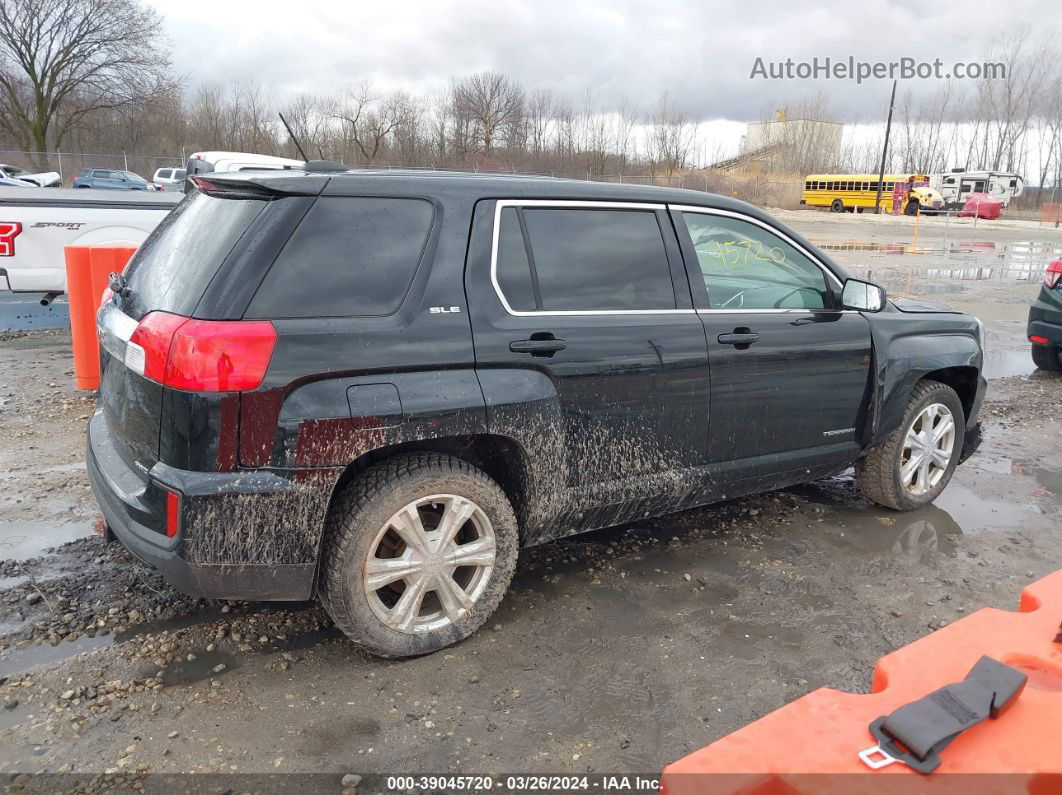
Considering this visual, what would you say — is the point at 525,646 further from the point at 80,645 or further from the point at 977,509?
Result: the point at 977,509

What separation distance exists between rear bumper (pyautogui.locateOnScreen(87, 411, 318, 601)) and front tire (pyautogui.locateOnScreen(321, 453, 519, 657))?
0.14 meters

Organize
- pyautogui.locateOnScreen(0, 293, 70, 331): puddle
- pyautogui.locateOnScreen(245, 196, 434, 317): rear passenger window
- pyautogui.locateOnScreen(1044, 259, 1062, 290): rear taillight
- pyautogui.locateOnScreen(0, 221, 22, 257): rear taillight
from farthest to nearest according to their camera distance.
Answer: pyautogui.locateOnScreen(0, 293, 70, 331): puddle < pyautogui.locateOnScreen(0, 221, 22, 257): rear taillight < pyautogui.locateOnScreen(1044, 259, 1062, 290): rear taillight < pyautogui.locateOnScreen(245, 196, 434, 317): rear passenger window

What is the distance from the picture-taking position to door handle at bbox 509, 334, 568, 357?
10.3ft

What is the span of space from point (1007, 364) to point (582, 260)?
7.69 meters

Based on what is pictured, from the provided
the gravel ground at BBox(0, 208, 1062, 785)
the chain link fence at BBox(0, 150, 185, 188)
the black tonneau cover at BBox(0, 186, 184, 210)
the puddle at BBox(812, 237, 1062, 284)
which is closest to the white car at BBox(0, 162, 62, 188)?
the chain link fence at BBox(0, 150, 185, 188)

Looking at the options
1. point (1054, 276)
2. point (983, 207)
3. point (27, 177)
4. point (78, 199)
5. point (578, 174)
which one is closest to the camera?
point (1054, 276)

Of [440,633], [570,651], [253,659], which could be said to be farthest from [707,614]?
[253,659]

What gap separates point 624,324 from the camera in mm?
3441

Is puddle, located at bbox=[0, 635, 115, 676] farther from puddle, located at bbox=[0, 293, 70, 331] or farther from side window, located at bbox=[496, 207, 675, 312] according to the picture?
puddle, located at bbox=[0, 293, 70, 331]

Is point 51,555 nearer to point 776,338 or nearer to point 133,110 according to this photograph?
point 776,338

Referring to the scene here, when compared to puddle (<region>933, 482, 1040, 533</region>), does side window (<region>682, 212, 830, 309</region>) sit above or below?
above

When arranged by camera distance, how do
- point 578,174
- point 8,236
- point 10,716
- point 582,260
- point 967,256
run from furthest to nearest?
point 578,174 < point 967,256 < point 8,236 < point 582,260 < point 10,716

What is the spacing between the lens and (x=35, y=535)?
405 cm

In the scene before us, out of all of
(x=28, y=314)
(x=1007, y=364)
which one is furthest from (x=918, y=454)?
(x=28, y=314)
